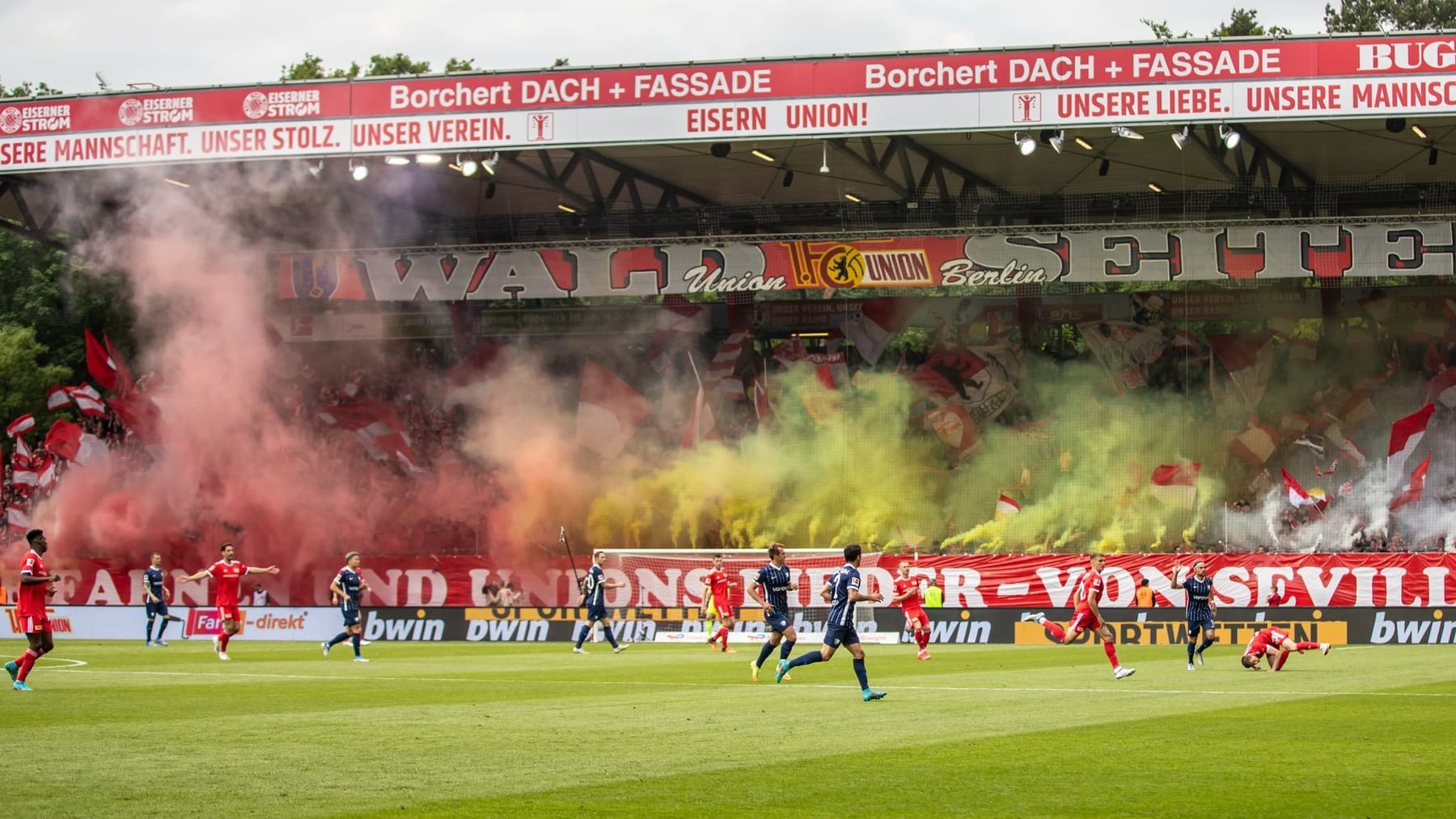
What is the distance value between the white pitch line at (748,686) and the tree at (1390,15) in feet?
191

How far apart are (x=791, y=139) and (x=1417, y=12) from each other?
46.8 m

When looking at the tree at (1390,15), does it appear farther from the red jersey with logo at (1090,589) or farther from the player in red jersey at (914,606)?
the red jersey with logo at (1090,589)

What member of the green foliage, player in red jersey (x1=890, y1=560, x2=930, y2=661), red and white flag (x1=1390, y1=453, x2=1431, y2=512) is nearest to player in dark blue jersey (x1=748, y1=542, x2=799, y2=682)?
player in red jersey (x1=890, y1=560, x2=930, y2=661)

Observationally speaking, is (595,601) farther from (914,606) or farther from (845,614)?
(845,614)

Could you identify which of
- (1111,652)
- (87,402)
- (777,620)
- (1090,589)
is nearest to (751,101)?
(1090,589)

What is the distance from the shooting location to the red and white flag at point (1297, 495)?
40.2 meters

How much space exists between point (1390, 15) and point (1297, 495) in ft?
136

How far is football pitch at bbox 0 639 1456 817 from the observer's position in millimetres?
9953

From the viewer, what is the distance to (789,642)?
68.6 ft

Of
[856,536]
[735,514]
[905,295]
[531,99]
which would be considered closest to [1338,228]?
[905,295]

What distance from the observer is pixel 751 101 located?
37.1 metres

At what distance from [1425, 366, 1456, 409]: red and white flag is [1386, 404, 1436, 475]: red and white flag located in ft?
0.89

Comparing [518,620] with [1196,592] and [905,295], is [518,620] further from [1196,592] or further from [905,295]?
[1196,592]

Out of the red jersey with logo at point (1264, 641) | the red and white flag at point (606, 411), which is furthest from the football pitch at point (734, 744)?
the red and white flag at point (606, 411)
